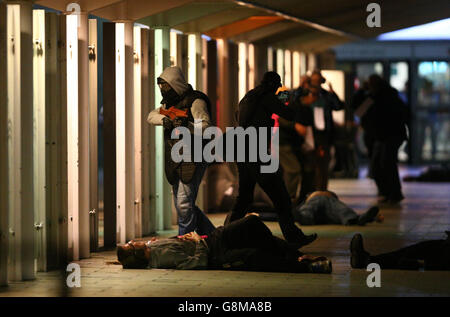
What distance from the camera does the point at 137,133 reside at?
13703mm

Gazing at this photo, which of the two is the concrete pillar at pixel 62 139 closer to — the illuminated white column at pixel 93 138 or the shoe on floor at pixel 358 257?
the illuminated white column at pixel 93 138

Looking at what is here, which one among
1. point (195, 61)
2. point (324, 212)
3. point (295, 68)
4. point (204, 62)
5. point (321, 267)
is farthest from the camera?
point (295, 68)

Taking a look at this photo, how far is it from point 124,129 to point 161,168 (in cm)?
186

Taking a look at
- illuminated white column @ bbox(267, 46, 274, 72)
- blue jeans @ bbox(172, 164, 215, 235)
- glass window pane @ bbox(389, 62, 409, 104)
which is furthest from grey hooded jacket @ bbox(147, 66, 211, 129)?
glass window pane @ bbox(389, 62, 409, 104)

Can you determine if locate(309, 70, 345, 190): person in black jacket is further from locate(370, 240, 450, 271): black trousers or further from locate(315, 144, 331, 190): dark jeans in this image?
locate(370, 240, 450, 271): black trousers

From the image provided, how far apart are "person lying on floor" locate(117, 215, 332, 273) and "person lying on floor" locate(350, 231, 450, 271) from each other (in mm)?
391

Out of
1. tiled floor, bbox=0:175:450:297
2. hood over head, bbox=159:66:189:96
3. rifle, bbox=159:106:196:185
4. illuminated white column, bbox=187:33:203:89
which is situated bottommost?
tiled floor, bbox=0:175:450:297

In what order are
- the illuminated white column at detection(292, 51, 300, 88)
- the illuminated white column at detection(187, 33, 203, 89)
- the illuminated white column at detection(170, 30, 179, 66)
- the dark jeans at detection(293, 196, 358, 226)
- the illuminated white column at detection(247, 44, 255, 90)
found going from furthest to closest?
the illuminated white column at detection(292, 51, 300, 88) < the illuminated white column at detection(247, 44, 255, 90) < the illuminated white column at detection(187, 33, 203, 89) < the dark jeans at detection(293, 196, 358, 226) < the illuminated white column at detection(170, 30, 179, 66)

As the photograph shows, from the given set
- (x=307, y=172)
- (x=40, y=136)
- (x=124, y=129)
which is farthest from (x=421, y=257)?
(x=307, y=172)

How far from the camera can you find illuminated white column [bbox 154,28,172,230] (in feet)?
47.3

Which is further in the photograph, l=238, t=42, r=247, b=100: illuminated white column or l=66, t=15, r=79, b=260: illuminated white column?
l=238, t=42, r=247, b=100: illuminated white column

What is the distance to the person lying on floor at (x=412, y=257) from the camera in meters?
10.3

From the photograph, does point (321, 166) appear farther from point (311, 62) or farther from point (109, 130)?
point (311, 62)
